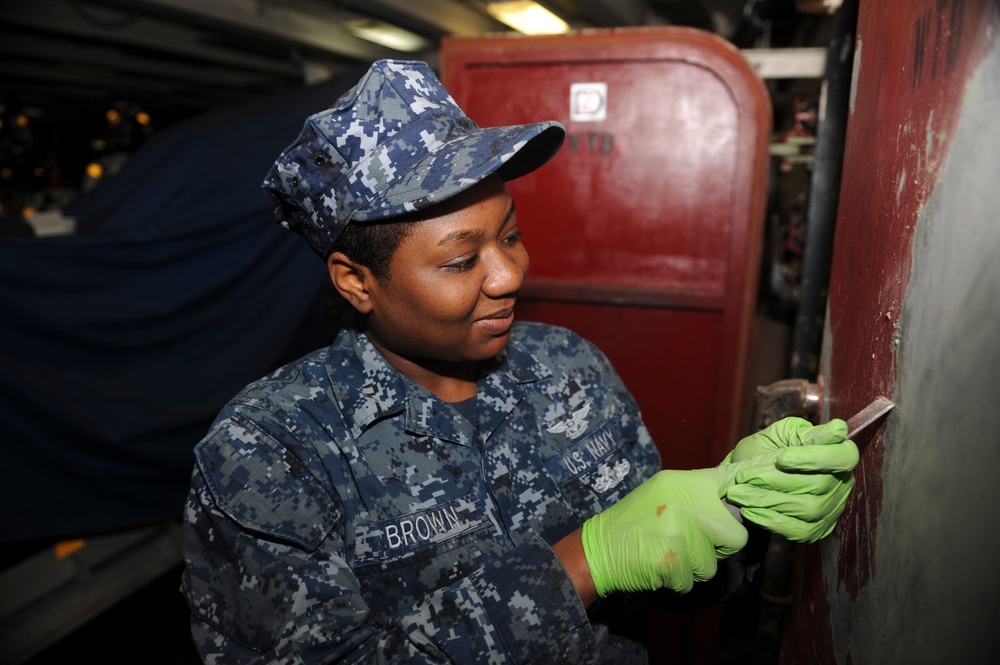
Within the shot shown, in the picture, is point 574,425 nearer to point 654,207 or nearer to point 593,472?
point 593,472

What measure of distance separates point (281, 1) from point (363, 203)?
3365 mm

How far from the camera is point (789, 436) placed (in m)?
0.97

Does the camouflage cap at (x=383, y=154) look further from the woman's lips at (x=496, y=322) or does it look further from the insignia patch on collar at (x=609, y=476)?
the insignia patch on collar at (x=609, y=476)

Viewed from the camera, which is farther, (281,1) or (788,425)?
(281,1)

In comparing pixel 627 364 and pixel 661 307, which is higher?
pixel 661 307

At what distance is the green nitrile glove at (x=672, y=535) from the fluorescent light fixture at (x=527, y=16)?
295 centimetres

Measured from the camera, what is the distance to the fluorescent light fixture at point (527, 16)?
3.43m

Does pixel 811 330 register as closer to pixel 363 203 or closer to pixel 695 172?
pixel 695 172

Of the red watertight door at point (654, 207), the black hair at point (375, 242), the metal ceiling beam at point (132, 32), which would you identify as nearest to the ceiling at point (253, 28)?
the metal ceiling beam at point (132, 32)

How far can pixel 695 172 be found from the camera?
7.20ft

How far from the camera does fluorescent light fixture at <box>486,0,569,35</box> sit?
3432 millimetres

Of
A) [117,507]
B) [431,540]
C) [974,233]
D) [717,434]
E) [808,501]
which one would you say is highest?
[974,233]

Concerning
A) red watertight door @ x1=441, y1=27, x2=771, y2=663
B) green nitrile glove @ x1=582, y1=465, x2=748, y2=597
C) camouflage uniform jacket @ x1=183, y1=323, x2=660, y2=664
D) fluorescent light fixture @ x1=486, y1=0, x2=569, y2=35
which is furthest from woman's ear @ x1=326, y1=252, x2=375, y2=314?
fluorescent light fixture @ x1=486, y1=0, x2=569, y2=35

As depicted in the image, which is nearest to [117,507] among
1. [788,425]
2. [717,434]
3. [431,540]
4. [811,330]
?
[431,540]
